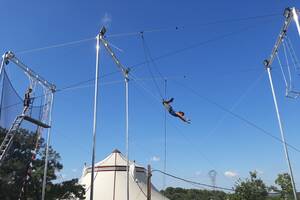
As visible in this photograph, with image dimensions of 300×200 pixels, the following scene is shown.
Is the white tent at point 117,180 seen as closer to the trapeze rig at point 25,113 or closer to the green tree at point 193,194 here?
the trapeze rig at point 25,113

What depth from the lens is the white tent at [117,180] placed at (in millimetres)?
24078

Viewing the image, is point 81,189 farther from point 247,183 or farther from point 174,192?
point 174,192

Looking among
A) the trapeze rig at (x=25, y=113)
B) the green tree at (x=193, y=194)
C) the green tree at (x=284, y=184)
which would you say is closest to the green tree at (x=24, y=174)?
the trapeze rig at (x=25, y=113)

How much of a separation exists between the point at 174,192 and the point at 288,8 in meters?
83.5

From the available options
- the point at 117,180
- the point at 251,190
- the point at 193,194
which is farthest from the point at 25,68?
the point at 193,194

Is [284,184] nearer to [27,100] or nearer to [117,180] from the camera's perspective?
[117,180]

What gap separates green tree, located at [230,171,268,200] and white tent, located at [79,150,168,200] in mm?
10041

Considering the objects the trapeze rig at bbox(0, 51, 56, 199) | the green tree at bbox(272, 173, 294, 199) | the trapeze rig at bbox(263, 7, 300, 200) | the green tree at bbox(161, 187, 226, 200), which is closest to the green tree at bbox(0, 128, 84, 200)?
the trapeze rig at bbox(0, 51, 56, 199)

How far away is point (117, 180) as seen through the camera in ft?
81.3

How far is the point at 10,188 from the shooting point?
16312 mm

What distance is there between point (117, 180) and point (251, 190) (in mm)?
14110

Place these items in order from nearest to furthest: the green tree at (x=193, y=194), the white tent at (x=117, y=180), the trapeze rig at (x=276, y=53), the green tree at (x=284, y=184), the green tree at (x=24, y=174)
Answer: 1. the trapeze rig at (x=276, y=53)
2. the green tree at (x=24, y=174)
3. the white tent at (x=117, y=180)
4. the green tree at (x=284, y=184)
5. the green tree at (x=193, y=194)

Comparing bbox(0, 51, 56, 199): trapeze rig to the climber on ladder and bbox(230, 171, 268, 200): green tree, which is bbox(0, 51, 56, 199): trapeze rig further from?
bbox(230, 171, 268, 200): green tree

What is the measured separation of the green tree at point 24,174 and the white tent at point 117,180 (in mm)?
→ 3258
